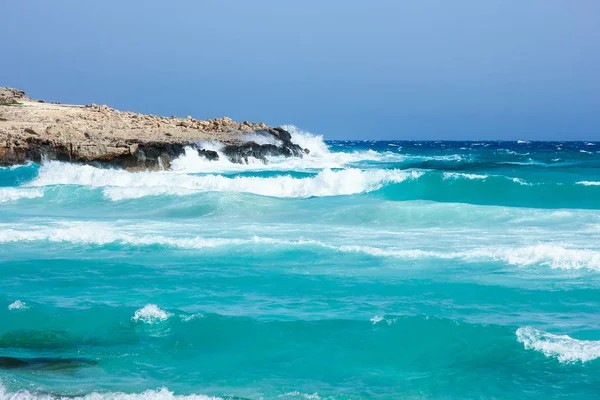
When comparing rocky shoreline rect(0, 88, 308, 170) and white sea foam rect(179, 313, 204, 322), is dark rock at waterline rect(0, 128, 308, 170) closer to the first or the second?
rocky shoreline rect(0, 88, 308, 170)

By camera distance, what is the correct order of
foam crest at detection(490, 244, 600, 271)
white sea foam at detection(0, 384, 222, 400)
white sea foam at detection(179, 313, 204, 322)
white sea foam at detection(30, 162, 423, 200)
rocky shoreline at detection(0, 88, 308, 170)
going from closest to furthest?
white sea foam at detection(0, 384, 222, 400), white sea foam at detection(179, 313, 204, 322), foam crest at detection(490, 244, 600, 271), white sea foam at detection(30, 162, 423, 200), rocky shoreline at detection(0, 88, 308, 170)

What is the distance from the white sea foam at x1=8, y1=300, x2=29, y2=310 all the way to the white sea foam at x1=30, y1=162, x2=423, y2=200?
15305 mm

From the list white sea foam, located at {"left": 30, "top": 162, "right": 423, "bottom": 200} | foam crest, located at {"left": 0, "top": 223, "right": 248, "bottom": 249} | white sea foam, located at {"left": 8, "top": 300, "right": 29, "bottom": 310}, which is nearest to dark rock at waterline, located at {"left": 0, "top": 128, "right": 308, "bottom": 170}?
white sea foam, located at {"left": 30, "top": 162, "right": 423, "bottom": 200}

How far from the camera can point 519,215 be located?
18031 mm

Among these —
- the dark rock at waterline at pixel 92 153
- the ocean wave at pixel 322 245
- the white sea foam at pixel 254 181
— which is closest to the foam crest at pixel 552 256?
the ocean wave at pixel 322 245

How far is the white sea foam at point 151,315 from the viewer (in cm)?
848

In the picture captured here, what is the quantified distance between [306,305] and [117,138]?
86.6 ft

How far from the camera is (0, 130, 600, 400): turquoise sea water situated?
6730 mm

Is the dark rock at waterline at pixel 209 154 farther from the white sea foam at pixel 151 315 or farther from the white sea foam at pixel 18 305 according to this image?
the white sea foam at pixel 151 315

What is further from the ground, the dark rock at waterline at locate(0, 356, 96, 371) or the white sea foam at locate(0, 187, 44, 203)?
the white sea foam at locate(0, 187, 44, 203)

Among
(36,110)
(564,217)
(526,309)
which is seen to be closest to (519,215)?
(564,217)

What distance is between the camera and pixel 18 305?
9.05m

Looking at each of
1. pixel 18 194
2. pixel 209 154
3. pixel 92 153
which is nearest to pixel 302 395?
pixel 18 194

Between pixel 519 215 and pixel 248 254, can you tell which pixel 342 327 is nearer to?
pixel 248 254
